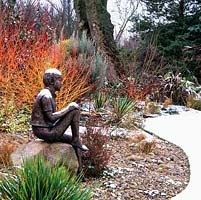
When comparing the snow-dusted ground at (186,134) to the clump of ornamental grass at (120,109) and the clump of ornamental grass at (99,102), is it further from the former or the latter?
the clump of ornamental grass at (99,102)

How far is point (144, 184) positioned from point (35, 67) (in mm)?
2828

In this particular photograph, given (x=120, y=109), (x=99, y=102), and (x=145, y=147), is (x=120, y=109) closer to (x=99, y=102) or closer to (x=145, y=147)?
(x=99, y=102)

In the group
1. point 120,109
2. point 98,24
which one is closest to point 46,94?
point 120,109

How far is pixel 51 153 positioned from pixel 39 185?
3.04 feet

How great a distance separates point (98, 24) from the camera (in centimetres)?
1186

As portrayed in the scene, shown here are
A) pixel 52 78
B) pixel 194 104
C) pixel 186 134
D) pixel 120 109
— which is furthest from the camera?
pixel 194 104

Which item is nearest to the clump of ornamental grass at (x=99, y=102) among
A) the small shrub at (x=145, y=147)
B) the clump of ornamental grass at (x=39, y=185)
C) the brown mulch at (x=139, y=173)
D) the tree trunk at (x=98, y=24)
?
the brown mulch at (x=139, y=173)

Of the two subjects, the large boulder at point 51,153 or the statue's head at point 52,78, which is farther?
the statue's head at point 52,78

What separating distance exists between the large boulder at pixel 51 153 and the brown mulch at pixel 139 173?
1.06ft

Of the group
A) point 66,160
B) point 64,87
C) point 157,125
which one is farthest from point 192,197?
point 157,125

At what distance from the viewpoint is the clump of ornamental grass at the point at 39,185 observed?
2.60 m

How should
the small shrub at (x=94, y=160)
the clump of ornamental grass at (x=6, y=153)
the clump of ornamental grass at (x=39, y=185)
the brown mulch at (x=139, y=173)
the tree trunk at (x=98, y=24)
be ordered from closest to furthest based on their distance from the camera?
the clump of ornamental grass at (x=39, y=185) → the brown mulch at (x=139, y=173) → the clump of ornamental grass at (x=6, y=153) → the small shrub at (x=94, y=160) → the tree trunk at (x=98, y=24)

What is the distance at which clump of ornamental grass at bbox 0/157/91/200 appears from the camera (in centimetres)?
260

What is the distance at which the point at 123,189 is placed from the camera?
370 cm
